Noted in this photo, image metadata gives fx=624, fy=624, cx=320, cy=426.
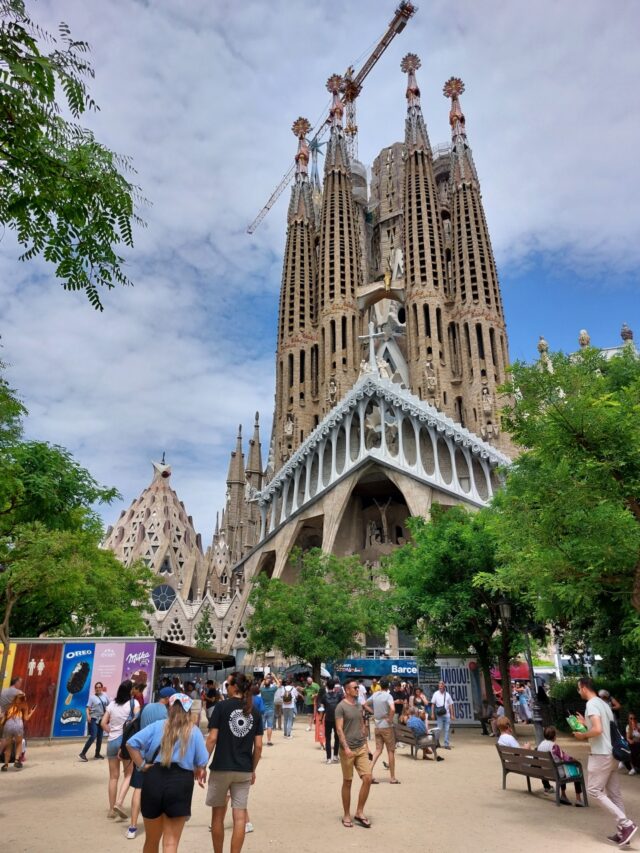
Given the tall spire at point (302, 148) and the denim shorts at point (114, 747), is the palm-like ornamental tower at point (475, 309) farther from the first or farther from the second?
the denim shorts at point (114, 747)

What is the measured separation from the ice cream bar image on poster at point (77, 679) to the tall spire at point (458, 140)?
4838 centimetres

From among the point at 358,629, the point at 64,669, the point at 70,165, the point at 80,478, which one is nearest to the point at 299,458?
the point at 358,629

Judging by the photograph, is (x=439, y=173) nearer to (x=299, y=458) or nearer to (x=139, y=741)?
(x=299, y=458)

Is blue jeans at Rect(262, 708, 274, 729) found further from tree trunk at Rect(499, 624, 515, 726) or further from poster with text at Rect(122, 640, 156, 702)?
tree trunk at Rect(499, 624, 515, 726)

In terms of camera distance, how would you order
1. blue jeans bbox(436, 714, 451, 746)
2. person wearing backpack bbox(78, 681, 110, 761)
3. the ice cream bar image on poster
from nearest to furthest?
1. person wearing backpack bbox(78, 681, 110, 761)
2. blue jeans bbox(436, 714, 451, 746)
3. the ice cream bar image on poster

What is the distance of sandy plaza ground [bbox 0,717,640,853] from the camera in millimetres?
5566

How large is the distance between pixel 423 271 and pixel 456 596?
37.0m

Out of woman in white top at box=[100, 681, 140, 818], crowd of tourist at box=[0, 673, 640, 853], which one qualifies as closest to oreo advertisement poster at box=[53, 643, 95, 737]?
crowd of tourist at box=[0, 673, 640, 853]

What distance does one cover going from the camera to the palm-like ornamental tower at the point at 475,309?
43125mm

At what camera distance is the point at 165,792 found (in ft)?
12.8

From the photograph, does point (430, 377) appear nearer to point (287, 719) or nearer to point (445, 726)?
point (287, 719)

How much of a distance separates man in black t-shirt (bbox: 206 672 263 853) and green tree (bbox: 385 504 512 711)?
11.3m

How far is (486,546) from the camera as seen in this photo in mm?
16141

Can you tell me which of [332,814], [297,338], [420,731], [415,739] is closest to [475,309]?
[297,338]
